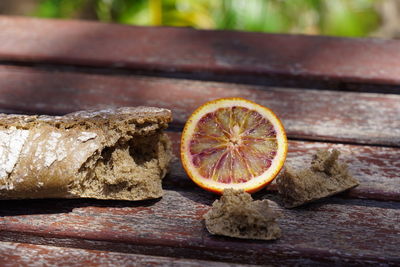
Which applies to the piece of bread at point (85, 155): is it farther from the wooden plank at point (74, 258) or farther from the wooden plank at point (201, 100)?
the wooden plank at point (201, 100)

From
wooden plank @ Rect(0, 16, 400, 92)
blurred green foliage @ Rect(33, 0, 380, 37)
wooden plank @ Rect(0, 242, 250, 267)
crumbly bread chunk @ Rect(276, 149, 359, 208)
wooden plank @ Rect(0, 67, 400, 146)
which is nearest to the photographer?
wooden plank @ Rect(0, 242, 250, 267)

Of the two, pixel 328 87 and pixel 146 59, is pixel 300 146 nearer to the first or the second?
pixel 328 87

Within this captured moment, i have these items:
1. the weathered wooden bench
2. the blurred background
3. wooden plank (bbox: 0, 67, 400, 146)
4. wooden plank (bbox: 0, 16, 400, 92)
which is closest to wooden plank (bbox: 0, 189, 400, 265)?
the weathered wooden bench

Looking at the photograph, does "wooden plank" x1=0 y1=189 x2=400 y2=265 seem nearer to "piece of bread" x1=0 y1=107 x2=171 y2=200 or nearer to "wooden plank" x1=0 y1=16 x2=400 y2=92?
"piece of bread" x1=0 y1=107 x2=171 y2=200

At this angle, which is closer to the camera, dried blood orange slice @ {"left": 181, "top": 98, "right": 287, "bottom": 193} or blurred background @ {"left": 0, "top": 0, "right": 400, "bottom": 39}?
dried blood orange slice @ {"left": 181, "top": 98, "right": 287, "bottom": 193}

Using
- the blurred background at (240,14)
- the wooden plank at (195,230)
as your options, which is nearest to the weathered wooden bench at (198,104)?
the wooden plank at (195,230)

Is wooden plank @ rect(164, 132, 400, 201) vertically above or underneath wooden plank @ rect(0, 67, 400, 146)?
underneath

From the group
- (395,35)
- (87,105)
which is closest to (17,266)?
(87,105)
